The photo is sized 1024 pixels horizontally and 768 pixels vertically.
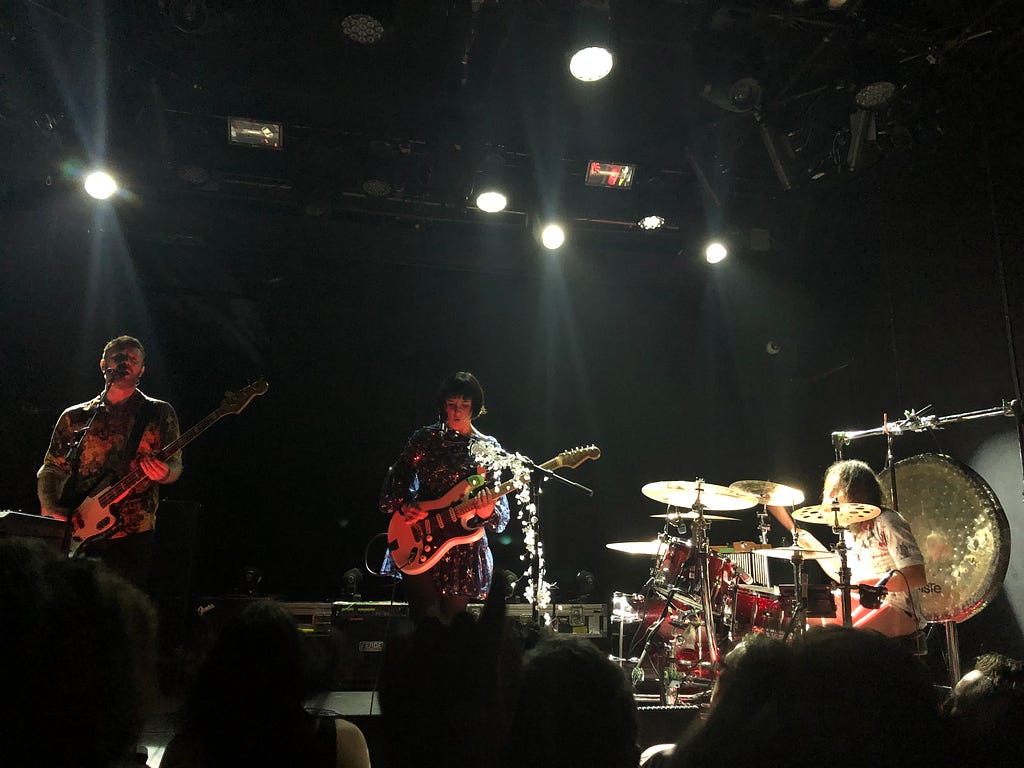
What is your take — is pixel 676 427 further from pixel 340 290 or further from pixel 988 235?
pixel 340 290

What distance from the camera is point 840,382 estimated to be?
733 cm

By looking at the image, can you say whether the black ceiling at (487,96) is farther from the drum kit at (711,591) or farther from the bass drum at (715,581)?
the bass drum at (715,581)

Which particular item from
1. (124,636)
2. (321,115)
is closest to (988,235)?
(321,115)

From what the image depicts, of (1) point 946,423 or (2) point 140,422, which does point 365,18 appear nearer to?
(2) point 140,422

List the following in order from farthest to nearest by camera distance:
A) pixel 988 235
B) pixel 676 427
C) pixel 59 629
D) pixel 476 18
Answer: pixel 676 427 → pixel 988 235 → pixel 476 18 → pixel 59 629

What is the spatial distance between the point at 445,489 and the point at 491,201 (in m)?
2.75

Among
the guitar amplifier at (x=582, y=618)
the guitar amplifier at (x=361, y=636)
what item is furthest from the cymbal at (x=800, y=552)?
the guitar amplifier at (x=361, y=636)

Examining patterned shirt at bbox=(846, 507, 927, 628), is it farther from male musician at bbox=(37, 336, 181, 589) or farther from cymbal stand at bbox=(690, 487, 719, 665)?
male musician at bbox=(37, 336, 181, 589)

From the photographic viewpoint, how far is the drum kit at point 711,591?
14.1 feet

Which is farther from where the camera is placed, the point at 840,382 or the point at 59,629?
the point at 840,382

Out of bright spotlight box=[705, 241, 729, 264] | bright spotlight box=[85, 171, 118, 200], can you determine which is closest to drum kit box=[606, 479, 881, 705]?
bright spotlight box=[705, 241, 729, 264]

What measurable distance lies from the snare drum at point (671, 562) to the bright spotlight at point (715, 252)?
2998mm

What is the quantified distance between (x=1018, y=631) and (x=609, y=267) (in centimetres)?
470

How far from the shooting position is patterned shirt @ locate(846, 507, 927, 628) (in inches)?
172
